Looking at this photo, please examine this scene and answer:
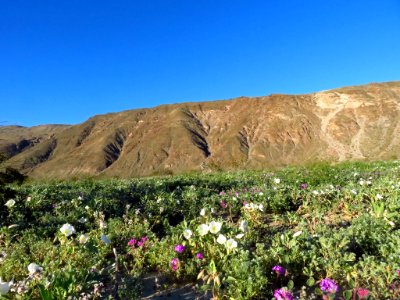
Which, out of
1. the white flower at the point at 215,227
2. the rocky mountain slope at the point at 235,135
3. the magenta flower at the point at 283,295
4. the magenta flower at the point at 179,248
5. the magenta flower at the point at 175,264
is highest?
the rocky mountain slope at the point at 235,135

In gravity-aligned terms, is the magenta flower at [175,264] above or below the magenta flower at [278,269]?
above

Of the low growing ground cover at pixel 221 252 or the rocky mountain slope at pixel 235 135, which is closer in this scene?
the low growing ground cover at pixel 221 252

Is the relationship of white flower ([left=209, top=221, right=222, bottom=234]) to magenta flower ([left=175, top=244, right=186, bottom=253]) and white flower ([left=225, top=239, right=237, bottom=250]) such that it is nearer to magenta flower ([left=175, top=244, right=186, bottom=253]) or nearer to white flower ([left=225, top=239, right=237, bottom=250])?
white flower ([left=225, top=239, right=237, bottom=250])

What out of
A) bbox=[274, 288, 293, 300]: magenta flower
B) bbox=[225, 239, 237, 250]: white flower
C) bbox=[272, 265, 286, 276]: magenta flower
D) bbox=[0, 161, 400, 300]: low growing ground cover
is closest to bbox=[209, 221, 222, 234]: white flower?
bbox=[0, 161, 400, 300]: low growing ground cover

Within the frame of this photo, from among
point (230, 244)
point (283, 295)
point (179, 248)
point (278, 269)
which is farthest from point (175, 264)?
point (283, 295)

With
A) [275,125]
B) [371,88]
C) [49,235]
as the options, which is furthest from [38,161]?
[49,235]

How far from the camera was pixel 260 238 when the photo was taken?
5.14 metres

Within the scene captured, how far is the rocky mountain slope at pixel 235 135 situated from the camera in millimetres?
98312

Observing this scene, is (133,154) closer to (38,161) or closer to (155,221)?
(38,161)

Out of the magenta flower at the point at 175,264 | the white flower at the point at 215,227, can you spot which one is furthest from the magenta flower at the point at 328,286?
the magenta flower at the point at 175,264

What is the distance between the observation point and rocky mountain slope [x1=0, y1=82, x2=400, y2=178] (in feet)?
323

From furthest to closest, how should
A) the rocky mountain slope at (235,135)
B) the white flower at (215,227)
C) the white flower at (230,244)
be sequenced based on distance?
the rocky mountain slope at (235,135) < the white flower at (215,227) < the white flower at (230,244)

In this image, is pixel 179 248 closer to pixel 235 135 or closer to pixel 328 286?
pixel 328 286

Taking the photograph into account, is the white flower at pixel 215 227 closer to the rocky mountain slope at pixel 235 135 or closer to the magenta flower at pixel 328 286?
the magenta flower at pixel 328 286
